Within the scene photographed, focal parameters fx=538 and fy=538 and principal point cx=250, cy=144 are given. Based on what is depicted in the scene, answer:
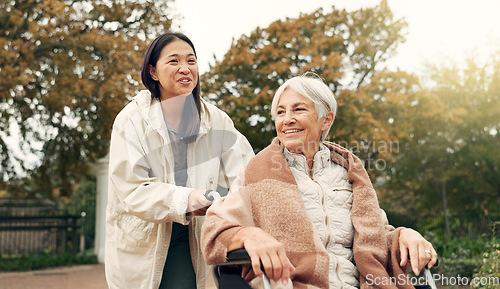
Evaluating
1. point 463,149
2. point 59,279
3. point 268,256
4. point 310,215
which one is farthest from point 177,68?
point 463,149

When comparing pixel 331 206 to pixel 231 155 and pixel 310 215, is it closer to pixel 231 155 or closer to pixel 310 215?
pixel 310 215

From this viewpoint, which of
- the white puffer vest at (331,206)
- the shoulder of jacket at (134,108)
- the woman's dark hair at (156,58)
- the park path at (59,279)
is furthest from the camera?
the park path at (59,279)

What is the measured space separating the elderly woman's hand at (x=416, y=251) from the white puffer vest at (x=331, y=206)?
204mm

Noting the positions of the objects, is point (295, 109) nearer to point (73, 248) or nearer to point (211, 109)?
point (211, 109)

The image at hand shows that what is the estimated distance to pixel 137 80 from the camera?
29.8 ft

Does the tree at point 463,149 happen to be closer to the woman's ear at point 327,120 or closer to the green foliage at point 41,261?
the green foliage at point 41,261

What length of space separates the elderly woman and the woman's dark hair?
497mm

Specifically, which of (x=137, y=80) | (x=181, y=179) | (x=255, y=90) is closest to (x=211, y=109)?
(x=181, y=179)

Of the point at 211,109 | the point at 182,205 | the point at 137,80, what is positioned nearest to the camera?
the point at 182,205

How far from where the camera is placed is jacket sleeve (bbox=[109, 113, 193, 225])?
2174 millimetres

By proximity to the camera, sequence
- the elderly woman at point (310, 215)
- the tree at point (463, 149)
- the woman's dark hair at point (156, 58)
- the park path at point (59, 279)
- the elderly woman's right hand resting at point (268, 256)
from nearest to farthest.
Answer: the elderly woman's right hand resting at point (268, 256) → the elderly woman at point (310, 215) → the woman's dark hair at point (156, 58) → the park path at point (59, 279) → the tree at point (463, 149)

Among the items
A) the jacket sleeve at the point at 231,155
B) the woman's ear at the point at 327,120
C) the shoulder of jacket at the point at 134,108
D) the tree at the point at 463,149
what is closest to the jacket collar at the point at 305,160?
the woman's ear at the point at 327,120

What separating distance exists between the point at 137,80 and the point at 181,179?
6.92 metres

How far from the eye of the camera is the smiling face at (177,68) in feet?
8.13
